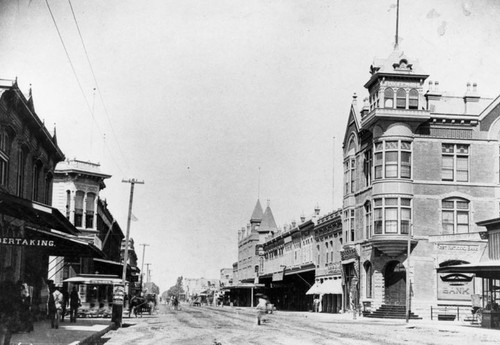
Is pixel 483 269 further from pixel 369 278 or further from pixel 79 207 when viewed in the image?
pixel 79 207

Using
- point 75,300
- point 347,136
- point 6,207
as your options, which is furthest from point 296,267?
point 6,207

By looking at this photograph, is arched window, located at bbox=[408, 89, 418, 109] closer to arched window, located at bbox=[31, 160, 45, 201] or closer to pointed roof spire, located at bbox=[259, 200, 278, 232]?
arched window, located at bbox=[31, 160, 45, 201]

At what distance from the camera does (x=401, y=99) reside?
151ft

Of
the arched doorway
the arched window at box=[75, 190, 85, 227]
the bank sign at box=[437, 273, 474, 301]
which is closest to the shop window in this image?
the bank sign at box=[437, 273, 474, 301]

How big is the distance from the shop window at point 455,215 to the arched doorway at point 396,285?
392 cm

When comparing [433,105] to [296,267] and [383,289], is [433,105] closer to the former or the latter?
[383,289]

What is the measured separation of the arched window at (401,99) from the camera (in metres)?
46.0

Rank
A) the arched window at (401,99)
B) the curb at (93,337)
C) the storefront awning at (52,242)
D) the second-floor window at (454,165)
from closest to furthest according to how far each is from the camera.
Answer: the storefront awning at (52,242)
the curb at (93,337)
the arched window at (401,99)
the second-floor window at (454,165)

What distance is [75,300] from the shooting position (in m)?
30.7

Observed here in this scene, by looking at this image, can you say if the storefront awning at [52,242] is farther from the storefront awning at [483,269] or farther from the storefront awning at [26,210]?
the storefront awning at [483,269]

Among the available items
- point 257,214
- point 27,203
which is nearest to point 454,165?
point 27,203

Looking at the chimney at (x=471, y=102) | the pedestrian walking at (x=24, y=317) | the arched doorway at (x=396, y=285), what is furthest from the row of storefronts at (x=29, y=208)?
the chimney at (x=471, y=102)

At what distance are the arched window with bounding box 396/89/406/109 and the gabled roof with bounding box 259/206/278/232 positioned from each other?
6425 centimetres

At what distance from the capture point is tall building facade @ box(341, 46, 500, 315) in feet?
147
